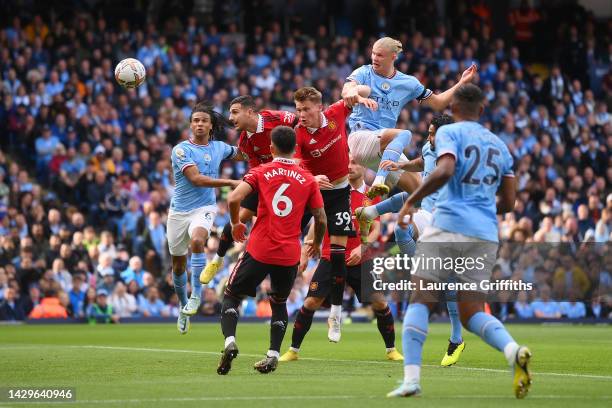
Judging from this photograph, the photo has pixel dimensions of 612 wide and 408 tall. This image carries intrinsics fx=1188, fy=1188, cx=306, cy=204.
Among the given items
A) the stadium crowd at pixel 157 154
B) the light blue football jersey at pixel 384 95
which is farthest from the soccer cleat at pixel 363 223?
the stadium crowd at pixel 157 154

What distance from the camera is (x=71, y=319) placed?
84.4 feet

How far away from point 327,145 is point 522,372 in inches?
229

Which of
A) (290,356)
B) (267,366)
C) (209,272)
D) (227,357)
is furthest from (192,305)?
(227,357)

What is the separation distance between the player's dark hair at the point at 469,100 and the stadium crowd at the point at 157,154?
16725mm

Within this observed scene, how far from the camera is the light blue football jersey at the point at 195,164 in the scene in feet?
55.2

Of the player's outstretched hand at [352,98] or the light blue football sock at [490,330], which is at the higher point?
the player's outstretched hand at [352,98]

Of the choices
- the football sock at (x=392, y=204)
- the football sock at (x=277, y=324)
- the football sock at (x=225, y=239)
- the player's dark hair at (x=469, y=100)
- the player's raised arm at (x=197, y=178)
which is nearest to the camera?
the player's dark hair at (x=469, y=100)

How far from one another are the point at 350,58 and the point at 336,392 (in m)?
25.3

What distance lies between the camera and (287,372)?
12523mm

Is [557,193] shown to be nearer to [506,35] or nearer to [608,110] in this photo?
[608,110]

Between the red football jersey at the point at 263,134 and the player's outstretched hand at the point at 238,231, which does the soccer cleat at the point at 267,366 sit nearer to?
the player's outstretched hand at the point at 238,231

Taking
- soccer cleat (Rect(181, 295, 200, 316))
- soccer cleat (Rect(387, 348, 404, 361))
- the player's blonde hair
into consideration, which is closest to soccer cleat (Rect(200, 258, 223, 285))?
soccer cleat (Rect(181, 295, 200, 316))

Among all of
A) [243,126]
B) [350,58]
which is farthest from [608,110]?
[243,126]

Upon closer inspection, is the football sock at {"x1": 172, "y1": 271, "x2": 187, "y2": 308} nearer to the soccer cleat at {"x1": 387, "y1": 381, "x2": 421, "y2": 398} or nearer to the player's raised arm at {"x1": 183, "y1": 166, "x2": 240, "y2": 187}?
the player's raised arm at {"x1": 183, "y1": 166, "x2": 240, "y2": 187}
